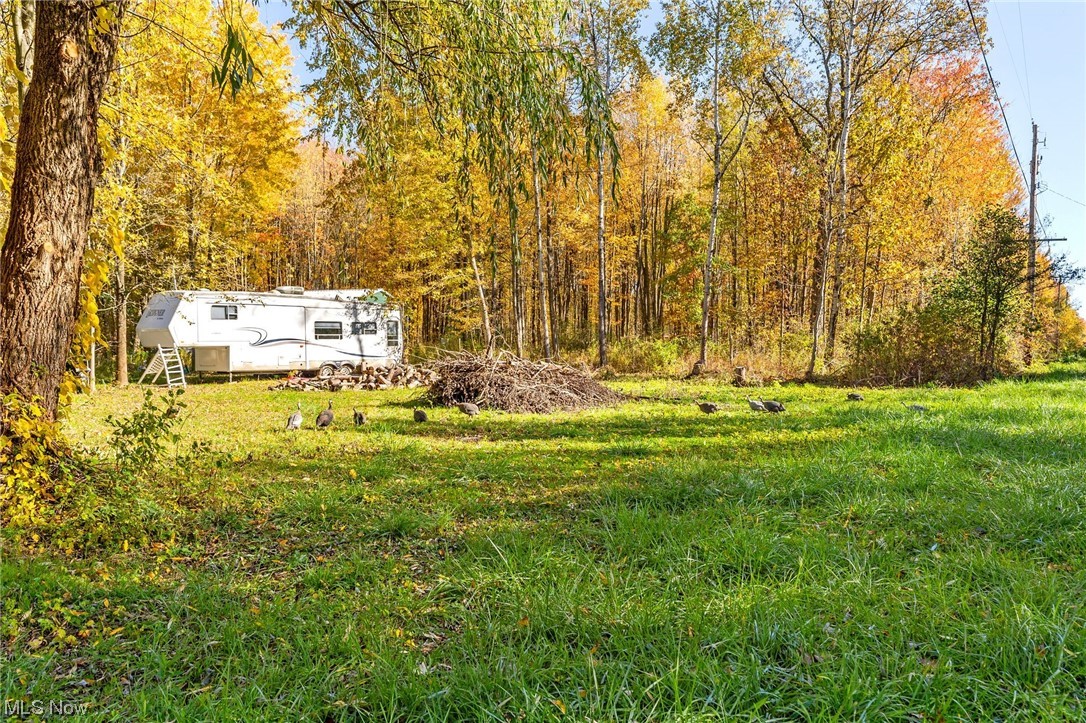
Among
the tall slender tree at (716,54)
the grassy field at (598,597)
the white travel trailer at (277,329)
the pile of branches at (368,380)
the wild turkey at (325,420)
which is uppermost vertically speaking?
the tall slender tree at (716,54)

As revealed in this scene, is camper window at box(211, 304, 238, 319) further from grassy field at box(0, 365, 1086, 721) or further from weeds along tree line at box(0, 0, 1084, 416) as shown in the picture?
grassy field at box(0, 365, 1086, 721)

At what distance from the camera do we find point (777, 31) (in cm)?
1291

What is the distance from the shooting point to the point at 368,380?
13586 mm

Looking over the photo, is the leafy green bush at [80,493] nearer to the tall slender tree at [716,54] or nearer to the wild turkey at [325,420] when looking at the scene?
the wild turkey at [325,420]

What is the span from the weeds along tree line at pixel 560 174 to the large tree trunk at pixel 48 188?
2cm

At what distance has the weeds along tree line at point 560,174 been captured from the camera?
357cm

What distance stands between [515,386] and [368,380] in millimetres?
5889

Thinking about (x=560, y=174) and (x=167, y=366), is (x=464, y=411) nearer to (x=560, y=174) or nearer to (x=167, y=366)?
(x=560, y=174)

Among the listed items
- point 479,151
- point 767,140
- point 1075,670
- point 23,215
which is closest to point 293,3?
point 479,151

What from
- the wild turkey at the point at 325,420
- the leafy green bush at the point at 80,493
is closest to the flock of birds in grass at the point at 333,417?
the wild turkey at the point at 325,420

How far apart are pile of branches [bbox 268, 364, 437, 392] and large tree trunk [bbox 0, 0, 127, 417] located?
31.3ft

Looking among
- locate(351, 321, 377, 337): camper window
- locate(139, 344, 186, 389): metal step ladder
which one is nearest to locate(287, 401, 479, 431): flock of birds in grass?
locate(139, 344, 186, 389): metal step ladder

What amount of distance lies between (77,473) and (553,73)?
4176mm

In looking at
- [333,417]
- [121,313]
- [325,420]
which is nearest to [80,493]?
[325,420]
